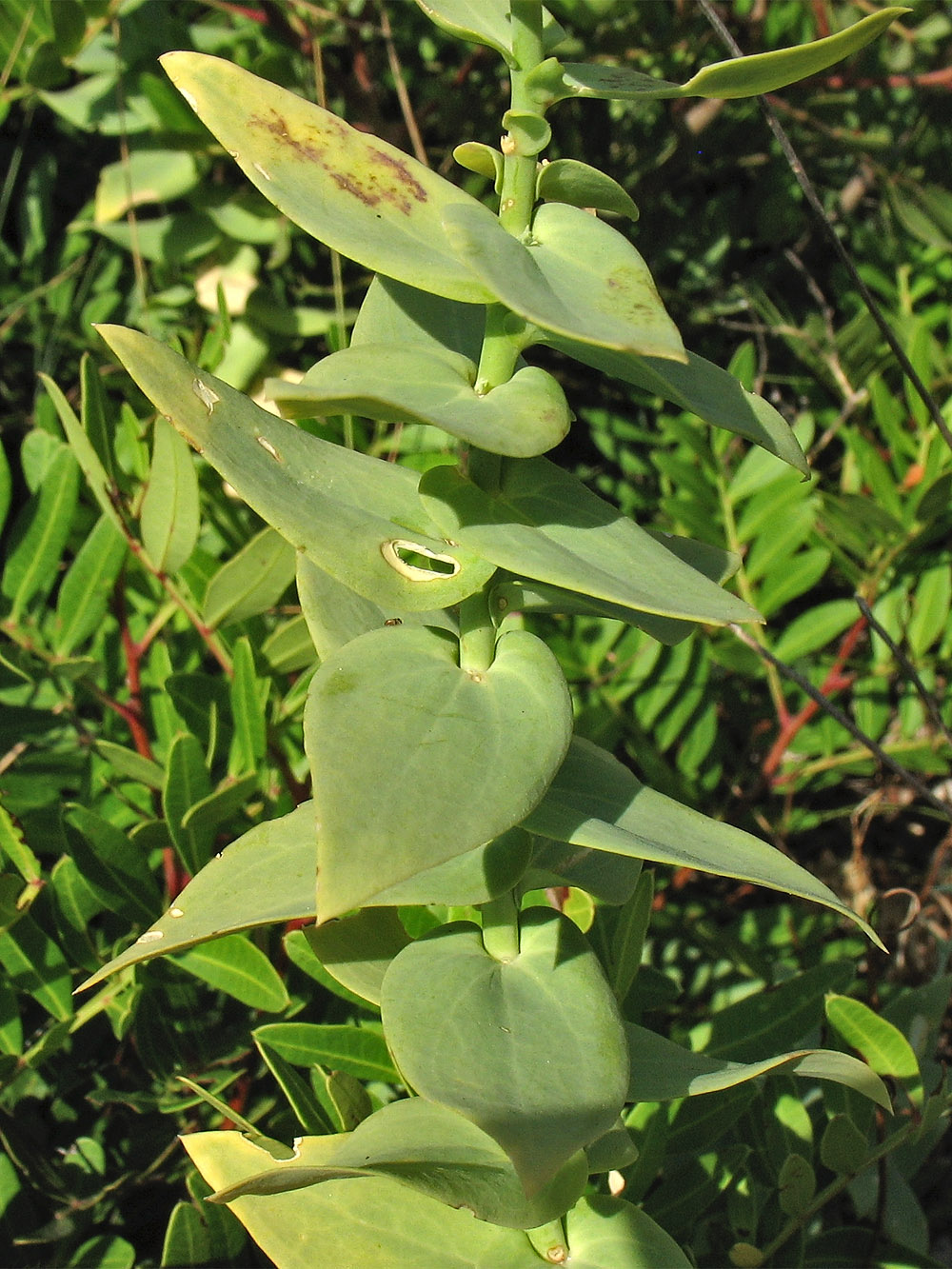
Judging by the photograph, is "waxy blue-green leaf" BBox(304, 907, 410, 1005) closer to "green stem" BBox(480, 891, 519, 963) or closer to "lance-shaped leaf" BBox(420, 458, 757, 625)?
"green stem" BBox(480, 891, 519, 963)

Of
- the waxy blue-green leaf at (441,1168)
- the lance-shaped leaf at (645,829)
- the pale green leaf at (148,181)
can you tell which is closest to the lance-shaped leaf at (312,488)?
the lance-shaped leaf at (645,829)

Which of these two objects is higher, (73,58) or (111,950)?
(73,58)

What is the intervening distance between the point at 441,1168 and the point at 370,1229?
99 mm

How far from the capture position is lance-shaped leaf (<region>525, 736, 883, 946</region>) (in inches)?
19.5

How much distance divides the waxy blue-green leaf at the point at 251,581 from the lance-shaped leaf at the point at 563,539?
39 cm

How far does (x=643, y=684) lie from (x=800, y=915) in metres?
0.30

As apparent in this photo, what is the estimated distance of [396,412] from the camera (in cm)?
43

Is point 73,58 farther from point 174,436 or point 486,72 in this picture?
point 174,436

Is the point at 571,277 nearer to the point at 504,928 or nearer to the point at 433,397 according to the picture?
the point at 433,397

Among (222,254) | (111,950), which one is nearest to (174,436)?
(111,950)

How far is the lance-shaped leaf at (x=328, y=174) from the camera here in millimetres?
478

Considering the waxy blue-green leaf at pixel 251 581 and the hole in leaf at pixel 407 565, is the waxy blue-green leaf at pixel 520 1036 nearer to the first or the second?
the hole in leaf at pixel 407 565

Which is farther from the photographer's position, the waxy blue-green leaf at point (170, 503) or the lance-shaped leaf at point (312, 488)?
the waxy blue-green leaf at point (170, 503)

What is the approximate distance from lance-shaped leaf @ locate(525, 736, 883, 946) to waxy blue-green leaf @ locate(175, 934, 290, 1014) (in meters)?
0.30
